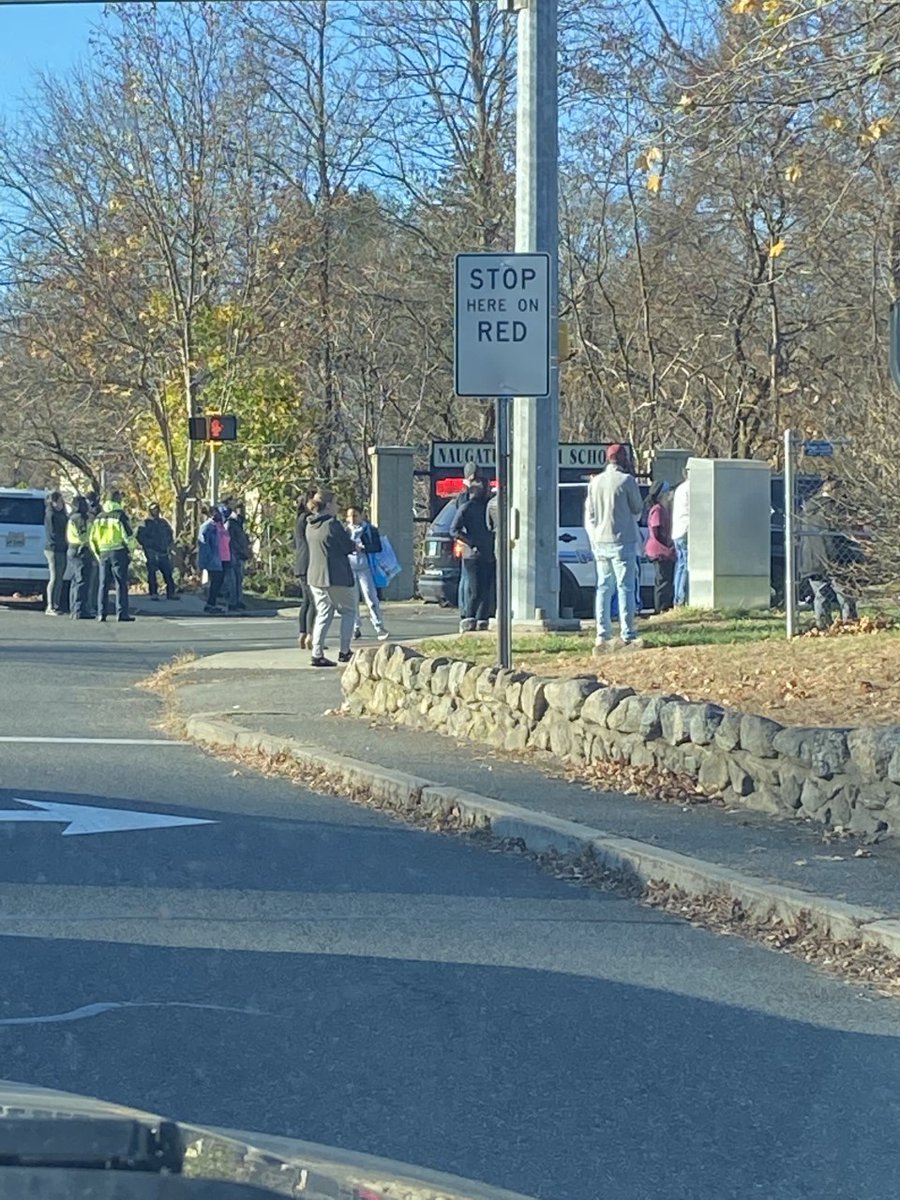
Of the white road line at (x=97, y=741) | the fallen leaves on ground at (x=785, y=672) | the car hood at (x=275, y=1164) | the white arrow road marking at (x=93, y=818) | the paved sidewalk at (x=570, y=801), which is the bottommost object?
the white arrow road marking at (x=93, y=818)

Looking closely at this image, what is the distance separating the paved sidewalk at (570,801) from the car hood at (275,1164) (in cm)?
522

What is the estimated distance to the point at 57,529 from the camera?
83.9 feet

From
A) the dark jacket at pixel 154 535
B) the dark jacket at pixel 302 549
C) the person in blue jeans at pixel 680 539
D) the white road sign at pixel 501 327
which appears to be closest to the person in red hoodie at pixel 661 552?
the person in blue jeans at pixel 680 539

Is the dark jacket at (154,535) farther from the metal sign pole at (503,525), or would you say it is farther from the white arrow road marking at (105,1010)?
the white arrow road marking at (105,1010)

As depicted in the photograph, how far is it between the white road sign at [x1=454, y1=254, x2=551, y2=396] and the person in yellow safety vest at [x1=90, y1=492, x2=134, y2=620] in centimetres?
1182

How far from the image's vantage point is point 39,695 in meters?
16.1

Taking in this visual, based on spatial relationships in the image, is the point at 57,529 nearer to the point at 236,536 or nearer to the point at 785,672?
the point at 236,536

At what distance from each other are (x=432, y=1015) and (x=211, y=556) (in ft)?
65.5

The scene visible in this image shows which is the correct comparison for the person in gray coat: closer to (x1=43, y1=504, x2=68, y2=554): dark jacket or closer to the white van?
(x1=43, y1=504, x2=68, y2=554): dark jacket

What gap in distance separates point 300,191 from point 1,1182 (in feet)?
105

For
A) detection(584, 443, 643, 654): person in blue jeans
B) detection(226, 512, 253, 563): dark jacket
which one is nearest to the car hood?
detection(584, 443, 643, 654): person in blue jeans

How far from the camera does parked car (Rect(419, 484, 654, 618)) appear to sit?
23609 millimetres

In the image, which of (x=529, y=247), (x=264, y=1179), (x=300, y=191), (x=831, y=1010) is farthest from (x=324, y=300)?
(x=264, y=1179)

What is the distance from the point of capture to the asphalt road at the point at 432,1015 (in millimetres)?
5078
